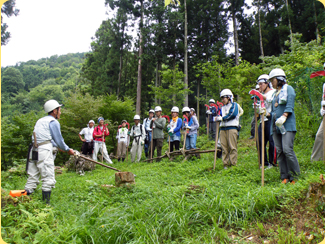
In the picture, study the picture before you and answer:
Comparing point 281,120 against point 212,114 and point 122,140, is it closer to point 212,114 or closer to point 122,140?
point 212,114

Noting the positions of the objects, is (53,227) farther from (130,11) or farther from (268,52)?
(268,52)

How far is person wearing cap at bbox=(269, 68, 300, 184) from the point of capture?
4.39 m

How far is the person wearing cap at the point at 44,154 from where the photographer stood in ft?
15.6

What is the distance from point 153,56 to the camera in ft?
78.7

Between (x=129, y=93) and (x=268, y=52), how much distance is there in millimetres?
17499

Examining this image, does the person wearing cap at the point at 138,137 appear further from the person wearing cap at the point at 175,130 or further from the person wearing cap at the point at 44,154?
the person wearing cap at the point at 44,154

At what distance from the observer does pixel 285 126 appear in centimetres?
447

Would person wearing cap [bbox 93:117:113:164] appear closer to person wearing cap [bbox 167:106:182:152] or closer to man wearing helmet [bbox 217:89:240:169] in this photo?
person wearing cap [bbox 167:106:182:152]

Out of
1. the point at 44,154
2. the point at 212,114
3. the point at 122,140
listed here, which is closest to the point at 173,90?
the point at 212,114

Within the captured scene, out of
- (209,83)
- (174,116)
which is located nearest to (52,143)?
(174,116)

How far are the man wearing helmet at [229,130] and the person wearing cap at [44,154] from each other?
174 inches

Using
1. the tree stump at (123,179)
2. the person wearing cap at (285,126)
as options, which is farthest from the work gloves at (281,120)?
the tree stump at (123,179)

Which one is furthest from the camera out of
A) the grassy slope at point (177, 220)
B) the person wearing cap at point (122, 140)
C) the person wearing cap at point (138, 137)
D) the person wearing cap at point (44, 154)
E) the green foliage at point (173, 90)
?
the green foliage at point (173, 90)

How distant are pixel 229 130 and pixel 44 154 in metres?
4.90
